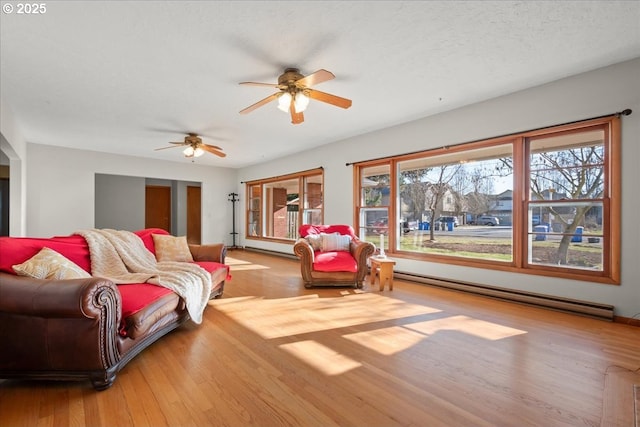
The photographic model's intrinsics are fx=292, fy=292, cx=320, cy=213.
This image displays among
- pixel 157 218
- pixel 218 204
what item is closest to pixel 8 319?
pixel 218 204

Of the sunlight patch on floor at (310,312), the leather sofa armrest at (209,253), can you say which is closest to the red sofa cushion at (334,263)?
the sunlight patch on floor at (310,312)

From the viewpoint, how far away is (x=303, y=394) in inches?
69.4

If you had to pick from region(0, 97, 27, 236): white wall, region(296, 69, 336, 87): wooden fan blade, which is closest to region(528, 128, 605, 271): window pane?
region(296, 69, 336, 87): wooden fan blade

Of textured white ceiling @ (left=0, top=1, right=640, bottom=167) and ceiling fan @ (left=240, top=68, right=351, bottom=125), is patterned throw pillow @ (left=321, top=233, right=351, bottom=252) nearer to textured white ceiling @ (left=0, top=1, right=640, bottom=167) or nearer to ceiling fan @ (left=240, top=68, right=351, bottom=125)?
textured white ceiling @ (left=0, top=1, right=640, bottom=167)

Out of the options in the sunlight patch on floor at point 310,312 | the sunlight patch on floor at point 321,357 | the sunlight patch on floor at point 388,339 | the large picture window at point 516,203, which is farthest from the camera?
the large picture window at point 516,203

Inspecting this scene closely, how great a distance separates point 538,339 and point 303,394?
84.4 inches

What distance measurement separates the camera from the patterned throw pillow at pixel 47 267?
194 cm

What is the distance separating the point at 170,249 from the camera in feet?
11.8

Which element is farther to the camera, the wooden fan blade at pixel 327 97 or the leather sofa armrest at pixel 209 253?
the leather sofa armrest at pixel 209 253

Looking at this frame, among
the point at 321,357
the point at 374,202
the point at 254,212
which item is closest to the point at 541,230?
the point at 374,202

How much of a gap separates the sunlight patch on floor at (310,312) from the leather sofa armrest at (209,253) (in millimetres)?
546

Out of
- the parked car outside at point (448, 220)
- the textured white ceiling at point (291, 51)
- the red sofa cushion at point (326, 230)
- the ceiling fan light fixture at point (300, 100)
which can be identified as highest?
the textured white ceiling at point (291, 51)

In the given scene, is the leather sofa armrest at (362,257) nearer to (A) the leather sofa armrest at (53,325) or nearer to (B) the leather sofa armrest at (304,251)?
(B) the leather sofa armrest at (304,251)

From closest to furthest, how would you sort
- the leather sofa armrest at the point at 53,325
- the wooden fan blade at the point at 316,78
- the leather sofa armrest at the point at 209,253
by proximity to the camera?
the leather sofa armrest at the point at 53,325 < the wooden fan blade at the point at 316,78 < the leather sofa armrest at the point at 209,253
